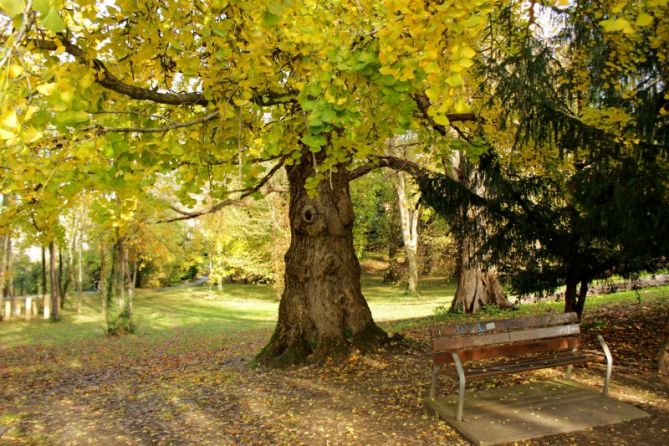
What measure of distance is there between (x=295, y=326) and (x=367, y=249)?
32.2m

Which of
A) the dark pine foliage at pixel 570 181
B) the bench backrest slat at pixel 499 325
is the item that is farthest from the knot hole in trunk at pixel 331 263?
the bench backrest slat at pixel 499 325

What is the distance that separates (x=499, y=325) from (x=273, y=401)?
2.63 m

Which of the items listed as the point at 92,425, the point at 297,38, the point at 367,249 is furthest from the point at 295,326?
the point at 367,249

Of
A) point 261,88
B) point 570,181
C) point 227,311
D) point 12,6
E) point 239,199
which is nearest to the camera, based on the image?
point 12,6

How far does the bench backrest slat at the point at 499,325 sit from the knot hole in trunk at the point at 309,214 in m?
2.95

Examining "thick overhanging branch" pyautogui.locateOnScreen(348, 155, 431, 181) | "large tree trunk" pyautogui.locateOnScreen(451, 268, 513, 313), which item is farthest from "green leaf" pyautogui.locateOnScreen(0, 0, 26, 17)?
"large tree trunk" pyautogui.locateOnScreen(451, 268, 513, 313)

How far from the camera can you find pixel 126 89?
4.44m

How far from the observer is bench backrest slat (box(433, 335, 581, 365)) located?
15.8 ft

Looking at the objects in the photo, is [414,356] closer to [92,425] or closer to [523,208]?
[523,208]

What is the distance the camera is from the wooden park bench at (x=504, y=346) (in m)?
4.77

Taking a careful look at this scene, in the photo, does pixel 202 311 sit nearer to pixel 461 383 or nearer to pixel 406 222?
pixel 406 222

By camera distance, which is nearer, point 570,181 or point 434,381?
point 434,381

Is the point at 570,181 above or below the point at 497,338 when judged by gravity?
above

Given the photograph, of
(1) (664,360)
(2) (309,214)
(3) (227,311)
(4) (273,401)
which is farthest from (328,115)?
(3) (227,311)
